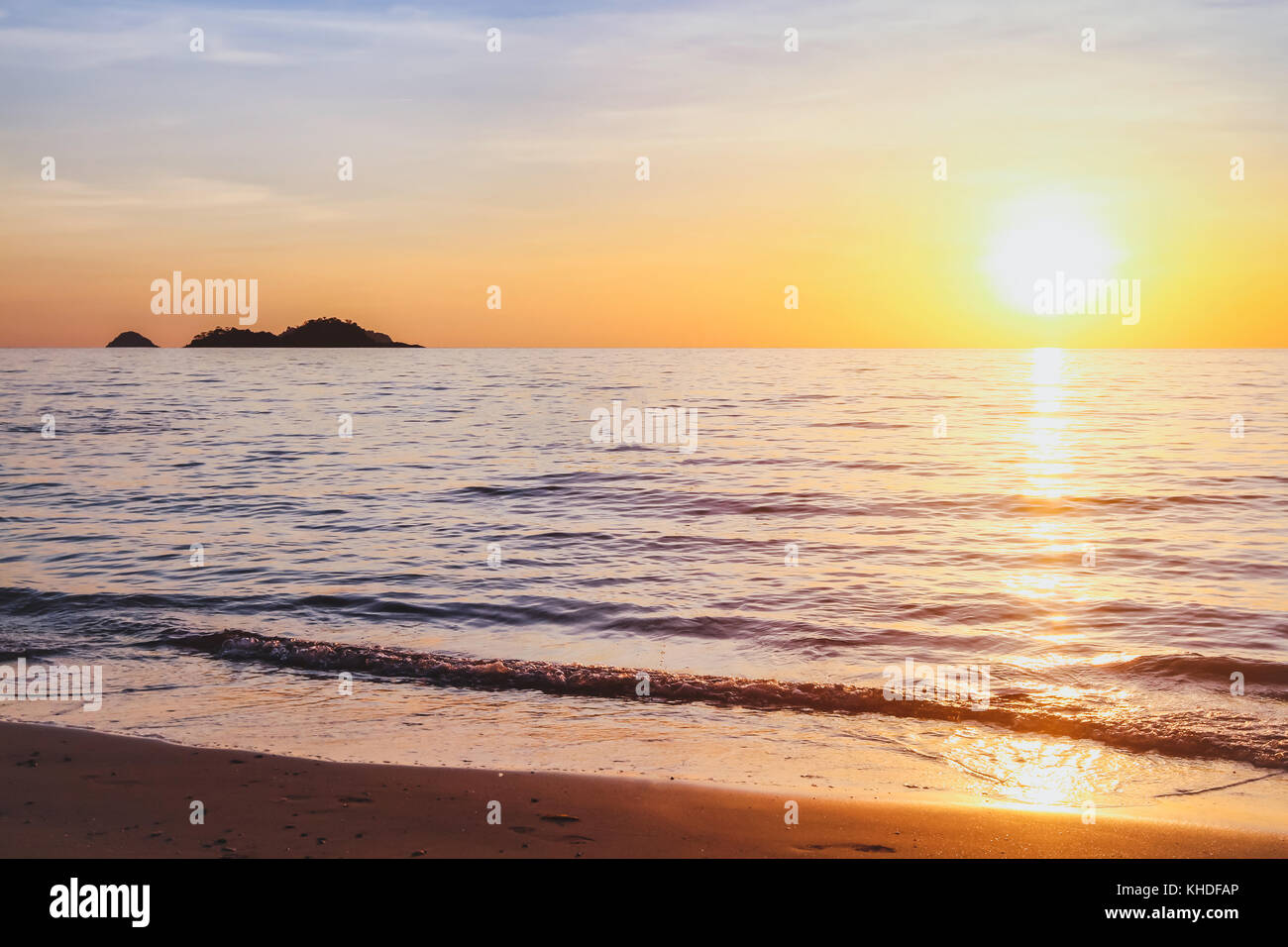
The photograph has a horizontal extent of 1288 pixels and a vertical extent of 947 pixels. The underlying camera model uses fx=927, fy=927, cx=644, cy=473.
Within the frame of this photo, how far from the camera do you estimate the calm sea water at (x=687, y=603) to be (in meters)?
7.89

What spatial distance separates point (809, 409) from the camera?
46000mm

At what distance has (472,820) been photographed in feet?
19.7

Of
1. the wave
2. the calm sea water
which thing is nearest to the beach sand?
the calm sea water

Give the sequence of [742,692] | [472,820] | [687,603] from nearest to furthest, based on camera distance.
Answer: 1. [472,820]
2. [742,692]
3. [687,603]

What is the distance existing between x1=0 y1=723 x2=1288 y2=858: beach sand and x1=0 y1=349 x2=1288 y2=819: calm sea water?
0.55m

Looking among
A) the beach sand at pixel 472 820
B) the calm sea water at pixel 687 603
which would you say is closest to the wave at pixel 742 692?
the calm sea water at pixel 687 603

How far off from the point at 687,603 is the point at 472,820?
7.17 meters

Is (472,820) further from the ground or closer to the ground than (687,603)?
closer to the ground

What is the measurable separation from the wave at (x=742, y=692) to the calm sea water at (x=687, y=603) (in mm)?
43

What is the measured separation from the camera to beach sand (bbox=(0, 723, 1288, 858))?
5598 mm

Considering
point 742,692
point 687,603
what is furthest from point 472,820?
point 687,603

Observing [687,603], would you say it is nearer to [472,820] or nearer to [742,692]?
[742,692]
